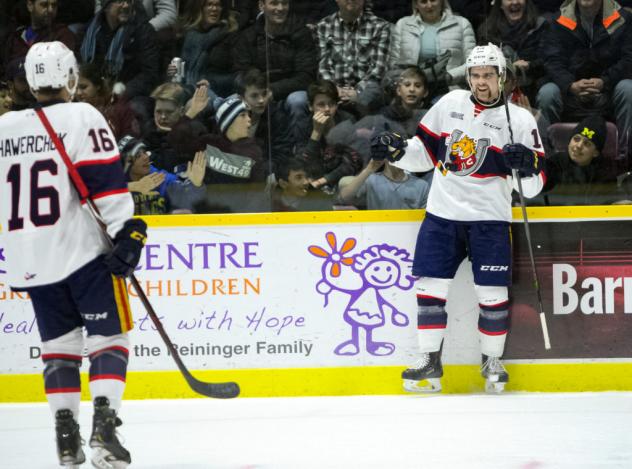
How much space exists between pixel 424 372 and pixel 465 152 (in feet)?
3.14

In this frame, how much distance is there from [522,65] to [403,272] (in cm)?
105

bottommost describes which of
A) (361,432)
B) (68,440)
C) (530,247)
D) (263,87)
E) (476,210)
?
(361,432)

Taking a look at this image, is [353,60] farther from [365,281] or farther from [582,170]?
[582,170]

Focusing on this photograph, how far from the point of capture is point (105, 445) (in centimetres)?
304

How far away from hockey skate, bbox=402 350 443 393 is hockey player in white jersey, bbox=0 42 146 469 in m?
1.65

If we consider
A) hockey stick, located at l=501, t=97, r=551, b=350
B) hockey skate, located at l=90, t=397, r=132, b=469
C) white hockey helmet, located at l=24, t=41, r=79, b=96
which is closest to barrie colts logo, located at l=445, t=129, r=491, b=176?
hockey stick, located at l=501, t=97, r=551, b=350

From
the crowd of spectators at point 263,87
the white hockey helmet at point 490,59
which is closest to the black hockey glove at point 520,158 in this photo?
Answer: the white hockey helmet at point 490,59

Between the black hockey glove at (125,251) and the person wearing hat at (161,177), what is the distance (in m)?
1.61

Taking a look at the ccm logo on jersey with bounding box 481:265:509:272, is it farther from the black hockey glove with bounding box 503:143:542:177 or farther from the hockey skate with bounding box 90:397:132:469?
the hockey skate with bounding box 90:397:132:469

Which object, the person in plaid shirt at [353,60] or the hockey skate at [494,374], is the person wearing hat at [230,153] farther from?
the hockey skate at [494,374]

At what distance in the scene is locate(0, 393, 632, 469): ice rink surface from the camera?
11.0ft

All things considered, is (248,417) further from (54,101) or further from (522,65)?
(522,65)

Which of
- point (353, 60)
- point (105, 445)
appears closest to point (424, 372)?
point (353, 60)

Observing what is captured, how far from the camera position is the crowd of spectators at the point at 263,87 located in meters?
4.65
